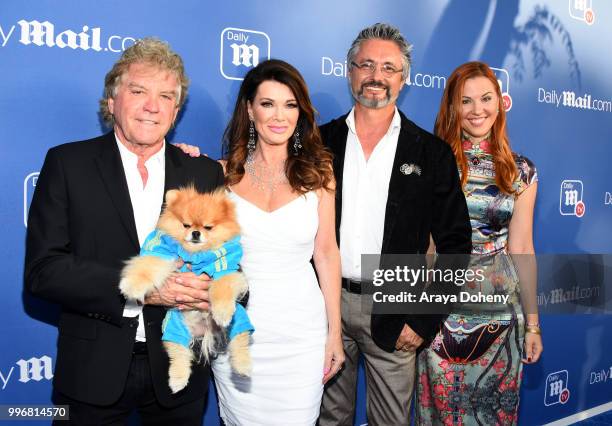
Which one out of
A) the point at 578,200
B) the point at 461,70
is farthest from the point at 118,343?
the point at 578,200

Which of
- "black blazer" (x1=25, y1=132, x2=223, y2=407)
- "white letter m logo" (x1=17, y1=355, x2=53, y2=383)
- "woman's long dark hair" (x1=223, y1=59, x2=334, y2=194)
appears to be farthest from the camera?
"white letter m logo" (x1=17, y1=355, x2=53, y2=383)

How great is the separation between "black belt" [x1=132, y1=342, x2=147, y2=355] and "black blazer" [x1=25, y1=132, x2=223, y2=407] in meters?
0.05

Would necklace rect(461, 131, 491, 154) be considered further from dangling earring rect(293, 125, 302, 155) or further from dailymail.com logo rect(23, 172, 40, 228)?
dailymail.com logo rect(23, 172, 40, 228)

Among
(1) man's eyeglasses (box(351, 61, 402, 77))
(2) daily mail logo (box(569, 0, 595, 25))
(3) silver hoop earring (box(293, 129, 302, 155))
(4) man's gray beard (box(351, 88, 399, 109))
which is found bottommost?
(3) silver hoop earring (box(293, 129, 302, 155))

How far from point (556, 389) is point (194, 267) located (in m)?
3.97

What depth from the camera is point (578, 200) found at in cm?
488

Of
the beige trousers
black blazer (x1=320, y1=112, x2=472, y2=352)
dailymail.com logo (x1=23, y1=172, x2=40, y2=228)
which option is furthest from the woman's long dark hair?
dailymail.com logo (x1=23, y1=172, x2=40, y2=228)

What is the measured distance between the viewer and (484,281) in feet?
9.61

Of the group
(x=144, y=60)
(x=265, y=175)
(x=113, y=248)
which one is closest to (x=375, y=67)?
(x=265, y=175)

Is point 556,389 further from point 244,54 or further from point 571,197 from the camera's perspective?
point 244,54

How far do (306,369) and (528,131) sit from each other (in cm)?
301

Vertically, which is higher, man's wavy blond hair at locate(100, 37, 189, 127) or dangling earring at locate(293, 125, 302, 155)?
man's wavy blond hair at locate(100, 37, 189, 127)

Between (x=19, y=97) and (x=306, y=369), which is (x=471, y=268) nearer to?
(x=306, y=369)

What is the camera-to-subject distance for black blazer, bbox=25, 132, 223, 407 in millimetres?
1949
